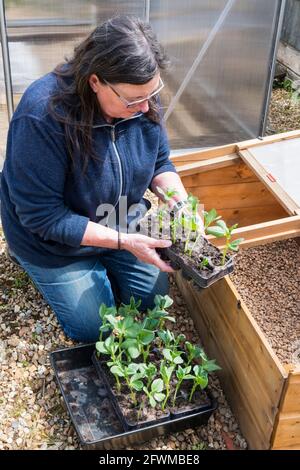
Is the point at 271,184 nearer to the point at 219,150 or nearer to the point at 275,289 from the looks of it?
the point at 219,150

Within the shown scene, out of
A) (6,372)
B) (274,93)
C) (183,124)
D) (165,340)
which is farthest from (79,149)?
(274,93)

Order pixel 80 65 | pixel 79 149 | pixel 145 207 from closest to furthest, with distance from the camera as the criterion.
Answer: pixel 80 65, pixel 79 149, pixel 145 207

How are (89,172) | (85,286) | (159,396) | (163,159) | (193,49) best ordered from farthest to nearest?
(193,49) < (163,159) < (85,286) < (89,172) < (159,396)

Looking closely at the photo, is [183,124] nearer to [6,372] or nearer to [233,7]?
[233,7]

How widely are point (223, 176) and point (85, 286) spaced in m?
1.03

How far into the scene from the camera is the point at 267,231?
97.3 inches

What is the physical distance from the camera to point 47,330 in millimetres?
2727

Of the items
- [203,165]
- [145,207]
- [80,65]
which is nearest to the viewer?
[80,65]

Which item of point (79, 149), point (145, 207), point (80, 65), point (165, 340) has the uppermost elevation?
point (80, 65)

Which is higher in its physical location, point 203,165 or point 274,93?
point 203,165

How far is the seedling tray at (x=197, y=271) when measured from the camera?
2.17 meters

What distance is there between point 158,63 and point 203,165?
1.02 metres

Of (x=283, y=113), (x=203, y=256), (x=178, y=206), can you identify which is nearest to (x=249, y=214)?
(x=178, y=206)

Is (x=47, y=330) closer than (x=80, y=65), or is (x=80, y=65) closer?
(x=80, y=65)
